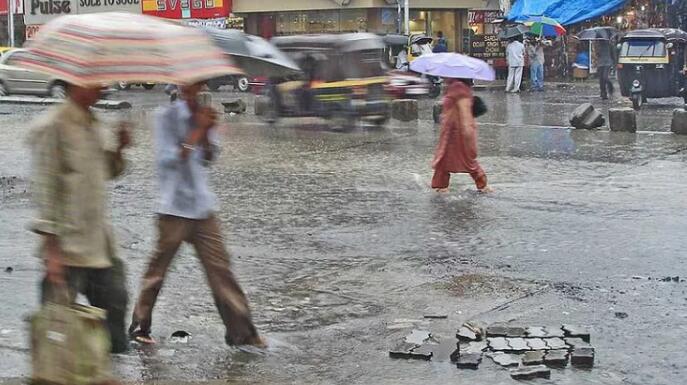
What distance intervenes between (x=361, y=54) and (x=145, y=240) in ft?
33.7

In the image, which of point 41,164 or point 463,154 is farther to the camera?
point 463,154

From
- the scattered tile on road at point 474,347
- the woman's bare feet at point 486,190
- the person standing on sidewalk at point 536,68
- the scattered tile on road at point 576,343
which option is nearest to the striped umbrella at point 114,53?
the scattered tile on road at point 474,347

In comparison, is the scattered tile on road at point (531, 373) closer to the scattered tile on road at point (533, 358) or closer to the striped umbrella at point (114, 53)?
the scattered tile on road at point (533, 358)

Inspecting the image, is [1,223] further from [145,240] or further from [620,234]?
[620,234]

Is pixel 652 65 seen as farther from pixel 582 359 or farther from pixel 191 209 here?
pixel 191 209

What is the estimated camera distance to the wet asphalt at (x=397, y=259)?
5.80 meters

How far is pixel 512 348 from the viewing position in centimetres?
591

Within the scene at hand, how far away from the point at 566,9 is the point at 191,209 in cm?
2852

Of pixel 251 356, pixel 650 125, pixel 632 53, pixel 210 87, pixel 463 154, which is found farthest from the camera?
pixel 210 87

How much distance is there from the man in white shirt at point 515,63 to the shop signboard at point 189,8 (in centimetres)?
1383

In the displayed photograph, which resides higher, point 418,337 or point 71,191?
point 71,191

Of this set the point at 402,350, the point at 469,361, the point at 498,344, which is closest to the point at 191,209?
the point at 402,350

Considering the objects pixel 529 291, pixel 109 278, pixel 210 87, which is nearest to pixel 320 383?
pixel 109 278

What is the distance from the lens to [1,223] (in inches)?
390
